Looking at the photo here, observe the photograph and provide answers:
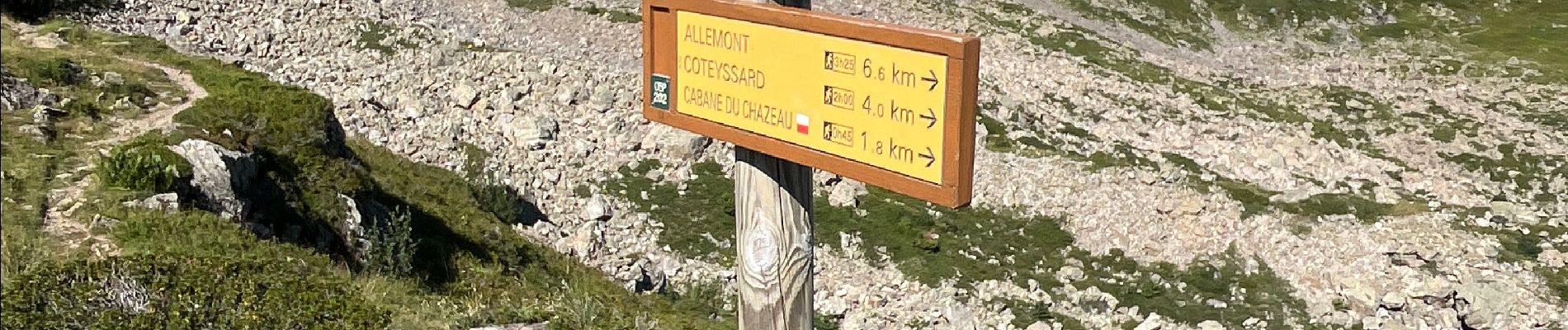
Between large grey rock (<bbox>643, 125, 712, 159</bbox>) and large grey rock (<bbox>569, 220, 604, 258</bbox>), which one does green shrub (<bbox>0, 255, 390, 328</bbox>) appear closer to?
large grey rock (<bbox>569, 220, 604, 258</bbox>)

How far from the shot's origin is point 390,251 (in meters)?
15.3

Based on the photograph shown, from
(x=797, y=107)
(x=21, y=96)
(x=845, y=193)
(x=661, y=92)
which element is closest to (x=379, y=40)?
(x=845, y=193)

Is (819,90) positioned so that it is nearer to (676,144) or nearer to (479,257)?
(479,257)

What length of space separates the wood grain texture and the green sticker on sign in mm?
520

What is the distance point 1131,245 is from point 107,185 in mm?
17180

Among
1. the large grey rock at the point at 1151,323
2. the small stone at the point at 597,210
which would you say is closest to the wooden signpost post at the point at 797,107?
the large grey rock at the point at 1151,323

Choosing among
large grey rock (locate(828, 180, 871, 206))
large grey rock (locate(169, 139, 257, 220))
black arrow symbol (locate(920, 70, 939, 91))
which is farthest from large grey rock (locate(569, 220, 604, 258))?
black arrow symbol (locate(920, 70, 939, 91))

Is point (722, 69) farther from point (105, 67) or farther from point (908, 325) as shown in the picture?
point (105, 67)

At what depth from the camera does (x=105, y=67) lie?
20.4m

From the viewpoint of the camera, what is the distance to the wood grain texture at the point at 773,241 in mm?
7488

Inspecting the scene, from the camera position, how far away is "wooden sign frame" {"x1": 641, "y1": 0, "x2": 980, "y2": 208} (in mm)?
6191

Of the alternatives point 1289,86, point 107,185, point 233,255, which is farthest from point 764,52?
point 1289,86

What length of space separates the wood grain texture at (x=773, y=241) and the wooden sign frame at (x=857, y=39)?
0.29 metres

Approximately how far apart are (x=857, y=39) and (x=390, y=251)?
10.2 meters
